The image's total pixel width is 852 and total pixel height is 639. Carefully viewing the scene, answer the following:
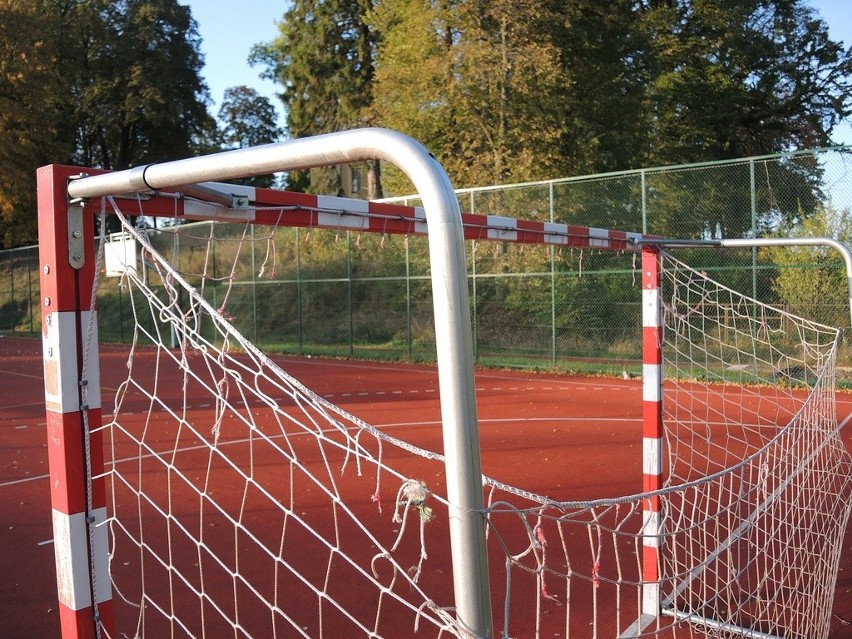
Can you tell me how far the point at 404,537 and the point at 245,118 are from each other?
4222 centimetres

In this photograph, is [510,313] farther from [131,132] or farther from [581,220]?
[131,132]

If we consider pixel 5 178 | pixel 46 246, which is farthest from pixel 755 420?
pixel 5 178

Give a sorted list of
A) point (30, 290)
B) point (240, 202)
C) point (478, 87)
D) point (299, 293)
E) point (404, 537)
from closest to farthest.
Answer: point (240, 202) < point (404, 537) < point (478, 87) < point (299, 293) < point (30, 290)

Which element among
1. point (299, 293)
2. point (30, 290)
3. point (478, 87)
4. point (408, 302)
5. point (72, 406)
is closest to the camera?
point (72, 406)

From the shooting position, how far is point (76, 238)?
1.99 meters

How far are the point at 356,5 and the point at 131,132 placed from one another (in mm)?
12934

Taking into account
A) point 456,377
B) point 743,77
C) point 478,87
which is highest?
point 743,77

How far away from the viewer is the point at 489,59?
16953mm

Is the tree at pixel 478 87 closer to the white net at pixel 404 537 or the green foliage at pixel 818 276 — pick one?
the green foliage at pixel 818 276

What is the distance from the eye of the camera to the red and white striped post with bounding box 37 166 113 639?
1.97 meters

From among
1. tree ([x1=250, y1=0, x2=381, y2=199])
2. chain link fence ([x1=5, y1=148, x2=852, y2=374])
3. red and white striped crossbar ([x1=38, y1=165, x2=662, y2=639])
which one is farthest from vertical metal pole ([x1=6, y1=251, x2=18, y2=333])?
red and white striped crossbar ([x1=38, y1=165, x2=662, y2=639])

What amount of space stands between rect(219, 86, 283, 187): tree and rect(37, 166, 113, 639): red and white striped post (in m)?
43.6

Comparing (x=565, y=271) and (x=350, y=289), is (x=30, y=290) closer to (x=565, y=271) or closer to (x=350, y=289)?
(x=350, y=289)

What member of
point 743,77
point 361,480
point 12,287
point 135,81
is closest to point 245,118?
point 135,81
